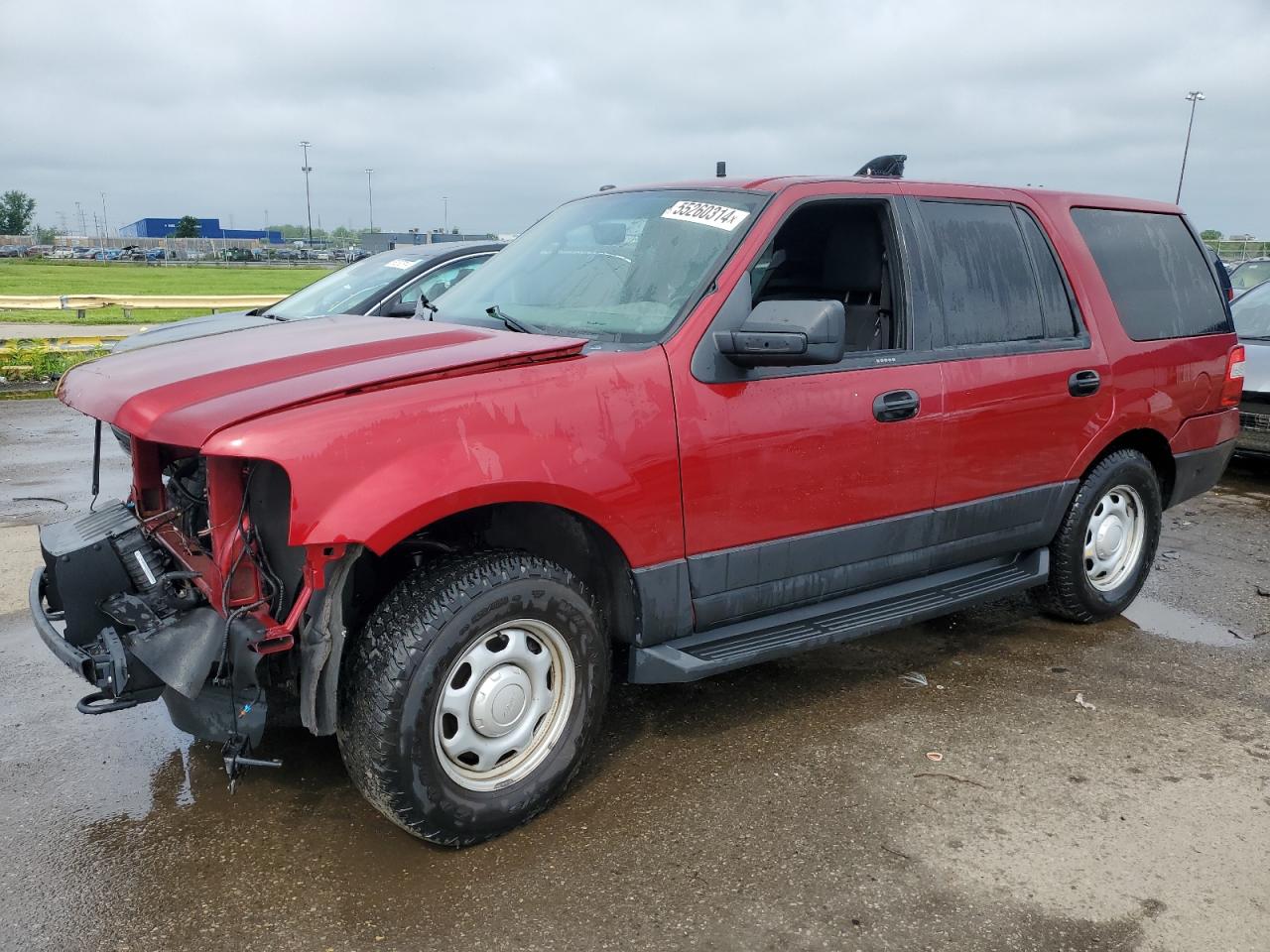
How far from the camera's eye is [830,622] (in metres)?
3.80

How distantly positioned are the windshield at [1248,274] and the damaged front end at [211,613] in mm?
12291

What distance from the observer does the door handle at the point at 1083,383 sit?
4.44 meters

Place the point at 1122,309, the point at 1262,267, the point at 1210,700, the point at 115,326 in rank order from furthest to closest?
the point at 115,326 < the point at 1262,267 < the point at 1122,309 < the point at 1210,700

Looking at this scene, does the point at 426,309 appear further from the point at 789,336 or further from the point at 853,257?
the point at 853,257

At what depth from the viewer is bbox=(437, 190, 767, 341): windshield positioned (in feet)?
11.6

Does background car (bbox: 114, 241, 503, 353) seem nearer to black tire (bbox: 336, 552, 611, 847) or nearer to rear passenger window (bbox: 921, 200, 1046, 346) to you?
rear passenger window (bbox: 921, 200, 1046, 346)

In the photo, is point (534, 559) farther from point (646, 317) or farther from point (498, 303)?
point (498, 303)

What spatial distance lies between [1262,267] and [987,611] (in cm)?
1060

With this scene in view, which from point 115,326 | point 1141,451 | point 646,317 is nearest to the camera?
point 646,317

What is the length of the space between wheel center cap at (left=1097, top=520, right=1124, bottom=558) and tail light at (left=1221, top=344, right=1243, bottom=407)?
3.27 feet

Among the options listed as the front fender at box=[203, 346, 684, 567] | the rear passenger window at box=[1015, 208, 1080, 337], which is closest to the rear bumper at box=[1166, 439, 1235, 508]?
the rear passenger window at box=[1015, 208, 1080, 337]

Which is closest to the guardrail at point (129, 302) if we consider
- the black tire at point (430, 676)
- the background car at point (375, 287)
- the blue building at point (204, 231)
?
the background car at point (375, 287)

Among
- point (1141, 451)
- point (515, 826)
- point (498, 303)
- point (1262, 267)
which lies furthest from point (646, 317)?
point (1262, 267)

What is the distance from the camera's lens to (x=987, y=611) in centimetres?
530
